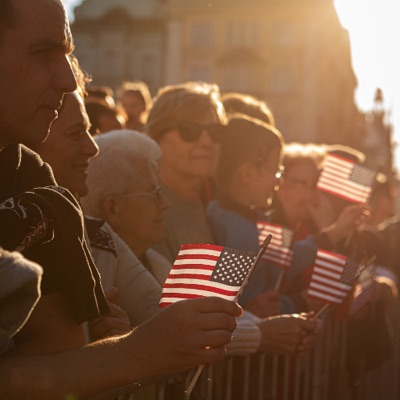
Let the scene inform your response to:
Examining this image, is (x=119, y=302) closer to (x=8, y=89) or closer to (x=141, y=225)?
(x=141, y=225)

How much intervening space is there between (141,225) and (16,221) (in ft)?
5.98

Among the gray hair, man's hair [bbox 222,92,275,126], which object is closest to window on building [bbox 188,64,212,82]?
man's hair [bbox 222,92,275,126]

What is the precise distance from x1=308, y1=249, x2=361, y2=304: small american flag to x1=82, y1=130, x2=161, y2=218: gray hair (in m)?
1.13

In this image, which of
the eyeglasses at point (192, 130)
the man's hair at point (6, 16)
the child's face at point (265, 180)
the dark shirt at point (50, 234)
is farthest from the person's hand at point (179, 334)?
the child's face at point (265, 180)

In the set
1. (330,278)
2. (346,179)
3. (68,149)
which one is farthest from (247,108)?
(68,149)

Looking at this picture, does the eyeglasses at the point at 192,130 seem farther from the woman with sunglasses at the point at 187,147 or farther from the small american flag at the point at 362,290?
the small american flag at the point at 362,290

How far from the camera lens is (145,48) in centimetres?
5750

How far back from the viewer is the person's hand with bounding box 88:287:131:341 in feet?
9.34

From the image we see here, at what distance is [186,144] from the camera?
4.78 m

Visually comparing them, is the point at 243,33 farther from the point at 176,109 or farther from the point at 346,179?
the point at 176,109

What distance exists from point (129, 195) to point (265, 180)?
132 cm

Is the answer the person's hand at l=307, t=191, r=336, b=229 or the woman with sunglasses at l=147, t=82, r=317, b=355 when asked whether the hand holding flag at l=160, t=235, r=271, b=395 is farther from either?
the person's hand at l=307, t=191, r=336, b=229

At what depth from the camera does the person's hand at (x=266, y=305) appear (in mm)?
4445

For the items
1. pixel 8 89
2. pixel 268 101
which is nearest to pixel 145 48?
pixel 268 101
